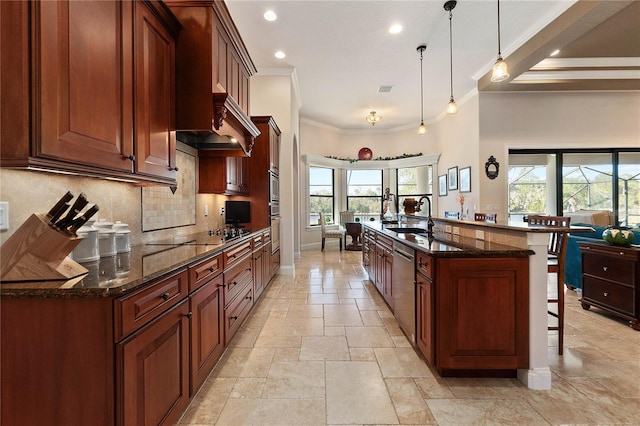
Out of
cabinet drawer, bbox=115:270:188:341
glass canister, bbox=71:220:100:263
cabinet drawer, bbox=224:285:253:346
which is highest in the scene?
glass canister, bbox=71:220:100:263

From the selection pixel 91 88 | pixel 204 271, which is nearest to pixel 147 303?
pixel 204 271

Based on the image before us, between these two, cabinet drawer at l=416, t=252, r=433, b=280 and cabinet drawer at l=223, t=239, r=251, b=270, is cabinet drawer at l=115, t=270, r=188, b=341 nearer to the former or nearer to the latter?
cabinet drawer at l=223, t=239, r=251, b=270

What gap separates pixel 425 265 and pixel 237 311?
65.7 inches

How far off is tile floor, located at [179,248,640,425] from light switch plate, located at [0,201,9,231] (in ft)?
4.47

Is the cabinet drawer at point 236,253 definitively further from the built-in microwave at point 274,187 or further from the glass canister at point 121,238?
the built-in microwave at point 274,187

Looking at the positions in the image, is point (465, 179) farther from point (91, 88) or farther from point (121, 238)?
point (91, 88)

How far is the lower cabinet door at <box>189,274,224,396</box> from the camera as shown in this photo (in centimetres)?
169

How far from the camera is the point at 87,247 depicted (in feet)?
5.10

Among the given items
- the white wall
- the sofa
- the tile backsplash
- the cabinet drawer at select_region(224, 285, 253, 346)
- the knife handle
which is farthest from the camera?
the white wall

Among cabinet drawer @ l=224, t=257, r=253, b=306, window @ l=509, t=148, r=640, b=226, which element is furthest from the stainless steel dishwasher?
window @ l=509, t=148, r=640, b=226

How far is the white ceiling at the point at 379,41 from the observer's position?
3.43 meters

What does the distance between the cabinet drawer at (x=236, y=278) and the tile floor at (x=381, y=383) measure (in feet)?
1.53

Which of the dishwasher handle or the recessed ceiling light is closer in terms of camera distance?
the dishwasher handle

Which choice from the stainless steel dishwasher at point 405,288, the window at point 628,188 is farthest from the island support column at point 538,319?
the window at point 628,188
